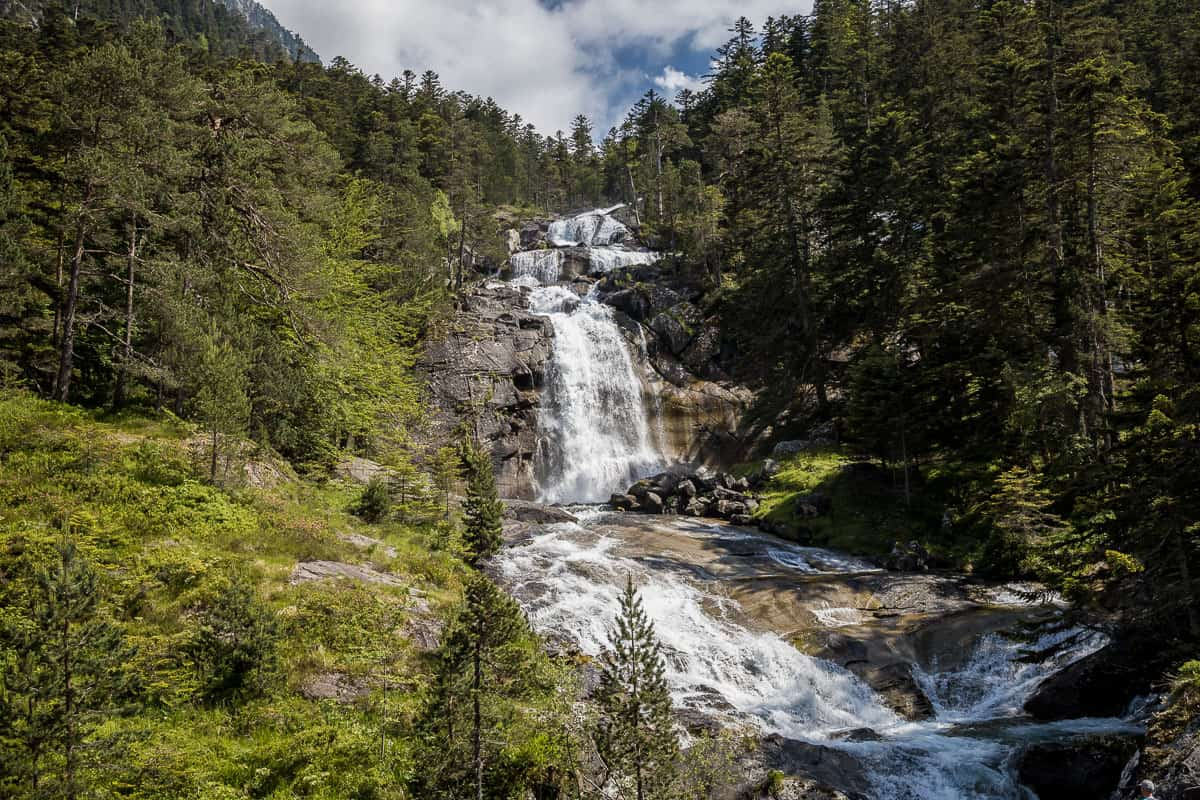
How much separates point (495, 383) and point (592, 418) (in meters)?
6.87

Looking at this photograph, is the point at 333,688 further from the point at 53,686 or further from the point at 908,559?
the point at 908,559

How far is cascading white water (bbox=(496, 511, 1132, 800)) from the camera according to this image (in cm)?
1114

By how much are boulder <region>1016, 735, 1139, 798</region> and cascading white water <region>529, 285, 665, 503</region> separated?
27.6m

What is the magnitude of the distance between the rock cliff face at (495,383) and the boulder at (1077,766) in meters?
29.2

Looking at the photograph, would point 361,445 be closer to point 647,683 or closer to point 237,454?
point 237,454

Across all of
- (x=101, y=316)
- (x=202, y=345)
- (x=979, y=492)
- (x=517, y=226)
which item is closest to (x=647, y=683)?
(x=202, y=345)

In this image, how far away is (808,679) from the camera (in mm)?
14938

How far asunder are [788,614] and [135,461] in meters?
17.9

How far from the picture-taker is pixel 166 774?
7344 millimetres

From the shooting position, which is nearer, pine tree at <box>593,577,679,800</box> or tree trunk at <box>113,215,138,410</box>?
pine tree at <box>593,577,679,800</box>

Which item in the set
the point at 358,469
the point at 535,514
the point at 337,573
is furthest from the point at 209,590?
the point at 535,514

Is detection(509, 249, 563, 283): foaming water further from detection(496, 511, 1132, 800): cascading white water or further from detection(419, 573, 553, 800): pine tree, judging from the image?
detection(419, 573, 553, 800): pine tree

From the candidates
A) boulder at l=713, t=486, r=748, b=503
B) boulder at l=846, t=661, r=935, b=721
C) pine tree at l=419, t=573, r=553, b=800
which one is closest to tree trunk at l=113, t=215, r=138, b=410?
pine tree at l=419, t=573, r=553, b=800

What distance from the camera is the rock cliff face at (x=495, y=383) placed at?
37219 millimetres
